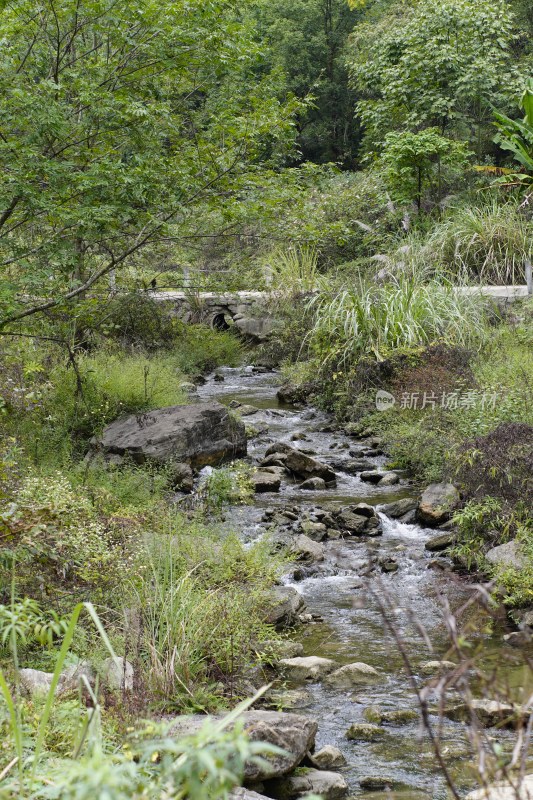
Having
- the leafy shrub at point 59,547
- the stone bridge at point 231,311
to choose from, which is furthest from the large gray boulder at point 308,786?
the stone bridge at point 231,311

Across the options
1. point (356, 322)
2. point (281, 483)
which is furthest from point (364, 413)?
point (281, 483)

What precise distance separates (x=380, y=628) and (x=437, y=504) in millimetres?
2302

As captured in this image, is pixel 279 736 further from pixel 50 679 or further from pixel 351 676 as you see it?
pixel 351 676

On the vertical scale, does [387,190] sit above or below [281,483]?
above

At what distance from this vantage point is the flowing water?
379 cm

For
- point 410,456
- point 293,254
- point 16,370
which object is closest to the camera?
point 16,370

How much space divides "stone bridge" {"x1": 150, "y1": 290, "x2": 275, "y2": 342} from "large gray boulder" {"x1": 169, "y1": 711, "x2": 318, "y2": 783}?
12.8 metres

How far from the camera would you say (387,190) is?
58.9 feet

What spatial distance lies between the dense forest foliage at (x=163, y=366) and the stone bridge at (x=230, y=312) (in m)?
1.72

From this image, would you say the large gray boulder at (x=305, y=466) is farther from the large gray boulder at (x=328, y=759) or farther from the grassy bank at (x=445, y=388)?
the large gray boulder at (x=328, y=759)

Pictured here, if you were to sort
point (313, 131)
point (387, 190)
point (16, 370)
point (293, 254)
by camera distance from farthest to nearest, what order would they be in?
1. point (313, 131)
2. point (387, 190)
3. point (293, 254)
4. point (16, 370)

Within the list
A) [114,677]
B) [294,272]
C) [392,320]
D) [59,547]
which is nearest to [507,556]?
[114,677]

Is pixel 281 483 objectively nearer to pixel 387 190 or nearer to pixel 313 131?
pixel 387 190

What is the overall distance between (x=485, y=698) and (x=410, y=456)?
490 cm
